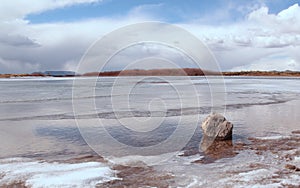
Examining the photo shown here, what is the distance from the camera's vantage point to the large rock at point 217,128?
1245 centimetres

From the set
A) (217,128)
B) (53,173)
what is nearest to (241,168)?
(217,128)

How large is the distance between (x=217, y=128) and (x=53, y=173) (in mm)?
6672

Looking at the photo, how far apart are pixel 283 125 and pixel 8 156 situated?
12.1 m

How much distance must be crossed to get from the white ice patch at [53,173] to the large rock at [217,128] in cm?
510

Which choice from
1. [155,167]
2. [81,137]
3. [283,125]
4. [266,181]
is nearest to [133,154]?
[155,167]

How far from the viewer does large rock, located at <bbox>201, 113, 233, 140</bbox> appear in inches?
490

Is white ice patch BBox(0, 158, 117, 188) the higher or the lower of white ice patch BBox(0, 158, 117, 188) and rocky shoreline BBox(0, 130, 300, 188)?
the higher

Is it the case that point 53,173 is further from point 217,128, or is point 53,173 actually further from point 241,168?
point 217,128

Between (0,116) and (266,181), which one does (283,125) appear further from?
(0,116)

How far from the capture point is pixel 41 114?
64.4 feet

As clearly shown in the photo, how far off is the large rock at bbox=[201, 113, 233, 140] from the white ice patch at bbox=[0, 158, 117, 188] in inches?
201

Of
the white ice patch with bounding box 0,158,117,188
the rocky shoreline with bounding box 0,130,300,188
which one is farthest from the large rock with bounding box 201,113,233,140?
the white ice patch with bounding box 0,158,117,188

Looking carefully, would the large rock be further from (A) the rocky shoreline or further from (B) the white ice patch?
(B) the white ice patch

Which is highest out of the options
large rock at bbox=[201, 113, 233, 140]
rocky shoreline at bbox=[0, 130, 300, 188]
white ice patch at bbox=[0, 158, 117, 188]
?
large rock at bbox=[201, 113, 233, 140]
